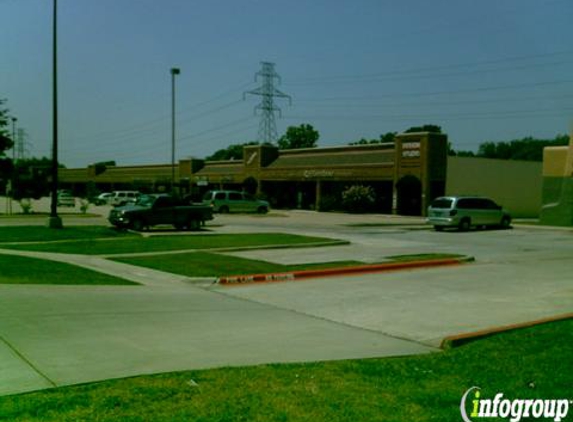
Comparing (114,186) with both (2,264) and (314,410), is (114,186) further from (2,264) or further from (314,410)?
(314,410)

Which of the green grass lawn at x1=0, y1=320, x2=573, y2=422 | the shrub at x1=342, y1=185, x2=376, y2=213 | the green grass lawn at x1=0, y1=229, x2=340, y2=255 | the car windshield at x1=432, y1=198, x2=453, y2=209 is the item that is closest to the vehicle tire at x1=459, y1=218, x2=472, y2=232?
the car windshield at x1=432, y1=198, x2=453, y2=209

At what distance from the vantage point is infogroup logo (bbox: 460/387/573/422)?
208 inches

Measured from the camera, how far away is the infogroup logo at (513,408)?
5273 millimetres

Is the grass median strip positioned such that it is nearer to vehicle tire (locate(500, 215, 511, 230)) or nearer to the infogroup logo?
the infogroup logo

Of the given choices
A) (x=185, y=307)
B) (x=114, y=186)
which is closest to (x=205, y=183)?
(x=114, y=186)

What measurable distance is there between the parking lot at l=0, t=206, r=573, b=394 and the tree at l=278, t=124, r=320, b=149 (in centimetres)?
11601

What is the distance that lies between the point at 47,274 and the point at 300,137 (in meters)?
120

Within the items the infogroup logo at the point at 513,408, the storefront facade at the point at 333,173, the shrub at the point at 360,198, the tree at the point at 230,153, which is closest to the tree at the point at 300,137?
the tree at the point at 230,153

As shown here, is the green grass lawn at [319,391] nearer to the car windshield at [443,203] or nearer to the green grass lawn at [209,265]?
the green grass lawn at [209,265]

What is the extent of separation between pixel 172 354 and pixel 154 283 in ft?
24.0

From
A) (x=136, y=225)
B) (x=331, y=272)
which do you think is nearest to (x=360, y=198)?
(x=136, y=225)

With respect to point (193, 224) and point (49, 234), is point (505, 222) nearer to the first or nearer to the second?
point (193, 224)

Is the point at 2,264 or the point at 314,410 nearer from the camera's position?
the point at 314,410

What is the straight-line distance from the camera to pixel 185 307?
436 inches
